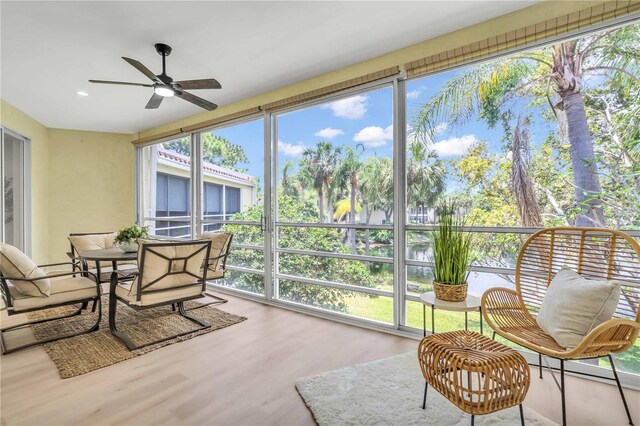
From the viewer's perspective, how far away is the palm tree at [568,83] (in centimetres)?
219

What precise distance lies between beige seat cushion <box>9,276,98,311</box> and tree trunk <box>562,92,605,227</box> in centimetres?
408

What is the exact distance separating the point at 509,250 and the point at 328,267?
1849 millimetres

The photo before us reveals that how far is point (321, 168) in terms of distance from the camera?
144 inches

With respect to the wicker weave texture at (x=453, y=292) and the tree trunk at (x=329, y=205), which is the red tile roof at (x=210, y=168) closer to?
the tree trunk at (x=329, y=205)

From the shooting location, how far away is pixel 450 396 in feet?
4.73

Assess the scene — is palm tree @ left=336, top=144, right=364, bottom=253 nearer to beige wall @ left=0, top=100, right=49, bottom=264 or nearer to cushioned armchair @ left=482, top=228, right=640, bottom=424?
cushioned armchair @ left=482, top=228, right=640, bottom=424

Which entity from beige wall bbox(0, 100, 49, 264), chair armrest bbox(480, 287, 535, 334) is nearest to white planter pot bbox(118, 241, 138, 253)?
beige wall bbox(0, 100, 49, 264)

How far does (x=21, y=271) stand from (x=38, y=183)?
3.55 meters

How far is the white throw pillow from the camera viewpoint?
1618 mm

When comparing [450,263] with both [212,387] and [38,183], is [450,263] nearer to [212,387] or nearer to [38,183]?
[212,387]

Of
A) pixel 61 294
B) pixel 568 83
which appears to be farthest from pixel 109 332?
pixel 568 83

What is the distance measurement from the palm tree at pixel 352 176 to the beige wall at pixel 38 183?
4.80 m

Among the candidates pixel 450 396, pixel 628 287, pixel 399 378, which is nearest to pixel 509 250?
pixel 628 287

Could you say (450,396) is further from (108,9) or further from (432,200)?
(108,9)
